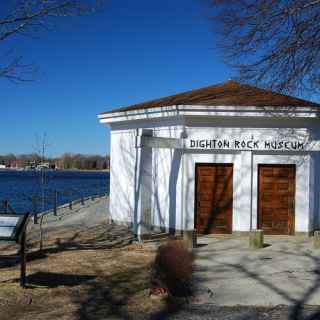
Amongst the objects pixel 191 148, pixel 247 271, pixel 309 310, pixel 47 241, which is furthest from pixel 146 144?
pixel 309 310

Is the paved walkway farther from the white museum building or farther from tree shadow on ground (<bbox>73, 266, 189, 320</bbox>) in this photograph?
the white museum building

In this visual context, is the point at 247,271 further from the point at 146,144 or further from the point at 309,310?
the point at 146,144

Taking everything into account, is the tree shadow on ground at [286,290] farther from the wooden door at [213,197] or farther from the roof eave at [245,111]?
the roof eave at [245,111]

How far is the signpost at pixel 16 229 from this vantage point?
8.55 meters

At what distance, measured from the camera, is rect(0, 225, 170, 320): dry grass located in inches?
288

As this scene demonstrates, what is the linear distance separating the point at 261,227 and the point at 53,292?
29.5 ft

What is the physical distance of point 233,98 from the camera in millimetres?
16453

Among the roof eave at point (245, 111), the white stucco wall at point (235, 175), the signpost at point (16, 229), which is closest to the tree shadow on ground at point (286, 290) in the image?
the white stucco wall at point (235, 175)

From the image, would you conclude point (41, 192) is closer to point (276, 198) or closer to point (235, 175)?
point (235, 175)

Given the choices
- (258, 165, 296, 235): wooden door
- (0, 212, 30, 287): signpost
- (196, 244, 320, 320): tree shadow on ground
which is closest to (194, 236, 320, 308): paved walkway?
(196, 244, 320, 320): tree shadow on ground

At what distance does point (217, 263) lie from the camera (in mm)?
11172

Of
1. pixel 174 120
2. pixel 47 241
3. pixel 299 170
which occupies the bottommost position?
pixel 47 241

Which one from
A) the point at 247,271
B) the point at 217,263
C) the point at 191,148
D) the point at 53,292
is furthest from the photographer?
the point at 191,148

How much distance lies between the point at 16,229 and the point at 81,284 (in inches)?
56.7
